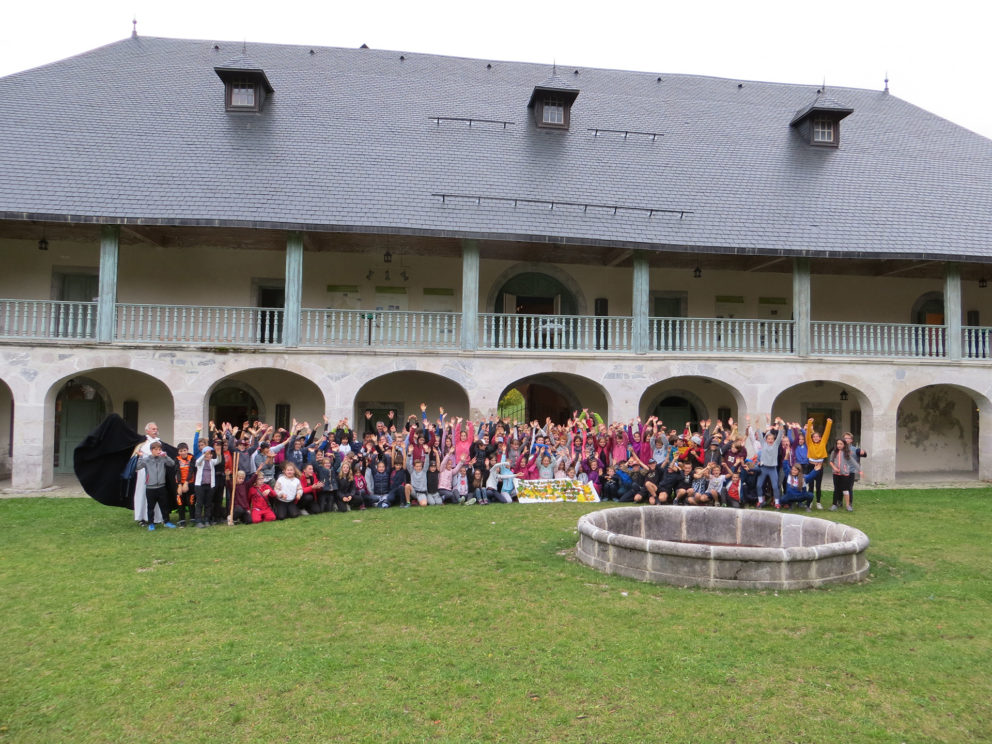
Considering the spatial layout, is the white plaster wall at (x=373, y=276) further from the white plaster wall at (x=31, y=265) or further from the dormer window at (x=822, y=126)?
the dormer window at (x=822, y=126)

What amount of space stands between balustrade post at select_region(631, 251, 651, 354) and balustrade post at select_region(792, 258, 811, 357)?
3.70 meters

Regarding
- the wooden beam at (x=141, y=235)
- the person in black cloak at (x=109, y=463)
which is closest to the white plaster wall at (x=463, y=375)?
the wooden beam at (x=141, y=235)

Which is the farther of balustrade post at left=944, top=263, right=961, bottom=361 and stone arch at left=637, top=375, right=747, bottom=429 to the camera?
stone arch at left=637, top=375, right=747, bottom=429

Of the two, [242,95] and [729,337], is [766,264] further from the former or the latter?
[242,95]

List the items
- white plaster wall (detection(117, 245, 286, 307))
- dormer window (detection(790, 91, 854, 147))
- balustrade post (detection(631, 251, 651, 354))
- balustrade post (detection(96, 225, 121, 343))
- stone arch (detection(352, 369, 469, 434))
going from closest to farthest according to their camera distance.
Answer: balustrade post (detection(96, 225, 121, 343)) < balustrade post (detection(631, 251, 651, 354)) < white plaster wall (detection(117, 245, 286, 307)) < stone arch (detection(352, 369, 469, 434)) < dormer window (detection(790, 91, 854, 147))

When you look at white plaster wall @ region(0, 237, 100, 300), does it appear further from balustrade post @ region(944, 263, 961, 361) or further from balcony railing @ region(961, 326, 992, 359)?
balcony railing @ region(961, 326, 992, 359)

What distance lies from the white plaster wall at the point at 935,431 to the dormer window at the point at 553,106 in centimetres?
1266

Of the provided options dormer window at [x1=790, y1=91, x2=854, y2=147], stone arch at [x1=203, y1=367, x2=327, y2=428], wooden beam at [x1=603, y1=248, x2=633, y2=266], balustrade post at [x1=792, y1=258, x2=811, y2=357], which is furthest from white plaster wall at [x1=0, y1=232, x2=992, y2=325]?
dormer window at [x1=790, y1=91, x2=854, y2=147]

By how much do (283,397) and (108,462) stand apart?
7.76 metres

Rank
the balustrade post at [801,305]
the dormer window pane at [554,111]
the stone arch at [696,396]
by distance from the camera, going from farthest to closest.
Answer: the dormer window pane at [554,111], the stone arch at [696,396], the balustrade post at [801,305]

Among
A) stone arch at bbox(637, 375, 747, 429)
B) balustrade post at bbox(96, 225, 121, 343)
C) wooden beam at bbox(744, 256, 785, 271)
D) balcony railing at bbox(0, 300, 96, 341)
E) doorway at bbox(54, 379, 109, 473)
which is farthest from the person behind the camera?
stone arch at bbox(637, 375, 747, 429)

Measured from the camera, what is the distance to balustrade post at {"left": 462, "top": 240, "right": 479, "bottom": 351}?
15203 millimetres

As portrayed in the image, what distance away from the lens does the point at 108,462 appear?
32.0 ft

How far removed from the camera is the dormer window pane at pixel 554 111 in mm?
18844
